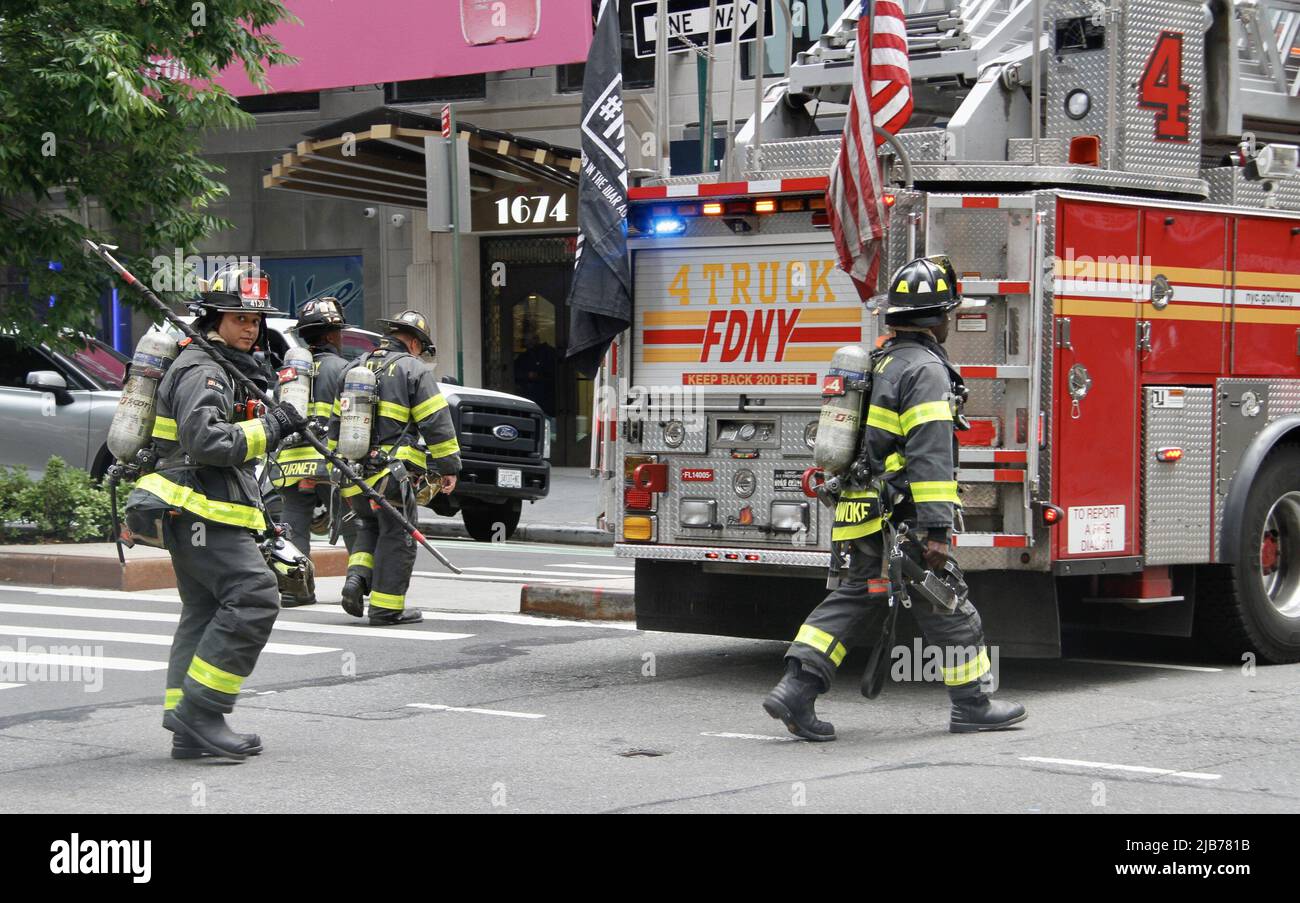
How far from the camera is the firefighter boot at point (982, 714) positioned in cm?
779

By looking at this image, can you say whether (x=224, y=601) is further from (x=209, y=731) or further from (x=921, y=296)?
(x=921, y=296)

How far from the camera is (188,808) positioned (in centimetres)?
655

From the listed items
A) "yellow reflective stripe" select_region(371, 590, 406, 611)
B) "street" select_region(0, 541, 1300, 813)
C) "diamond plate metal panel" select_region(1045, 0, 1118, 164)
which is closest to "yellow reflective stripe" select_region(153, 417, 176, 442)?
"street" select_region(0, 541, 1300, 813)

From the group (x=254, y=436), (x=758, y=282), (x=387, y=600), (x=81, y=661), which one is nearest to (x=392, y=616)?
(x=387, y=600)

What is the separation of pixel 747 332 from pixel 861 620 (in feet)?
6.59

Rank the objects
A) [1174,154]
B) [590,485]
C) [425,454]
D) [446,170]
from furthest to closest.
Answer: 1. [590,485]
2. [446,170]
3. [425,454]
4. [1174,154]

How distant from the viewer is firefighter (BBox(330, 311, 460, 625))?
37.6ft

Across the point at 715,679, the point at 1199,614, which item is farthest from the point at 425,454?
the point at 1199,614

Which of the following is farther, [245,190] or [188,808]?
[245,190]

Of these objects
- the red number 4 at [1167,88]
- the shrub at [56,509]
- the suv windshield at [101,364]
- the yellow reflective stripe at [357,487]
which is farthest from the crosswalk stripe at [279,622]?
the red number 4 at [1167,88]

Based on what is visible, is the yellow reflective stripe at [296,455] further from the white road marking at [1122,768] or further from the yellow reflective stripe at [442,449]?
the white road marking at [1122,768]

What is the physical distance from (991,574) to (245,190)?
65.6 feet

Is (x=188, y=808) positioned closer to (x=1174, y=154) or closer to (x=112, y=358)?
(x=1174, y=154)

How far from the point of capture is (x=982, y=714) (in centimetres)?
779
